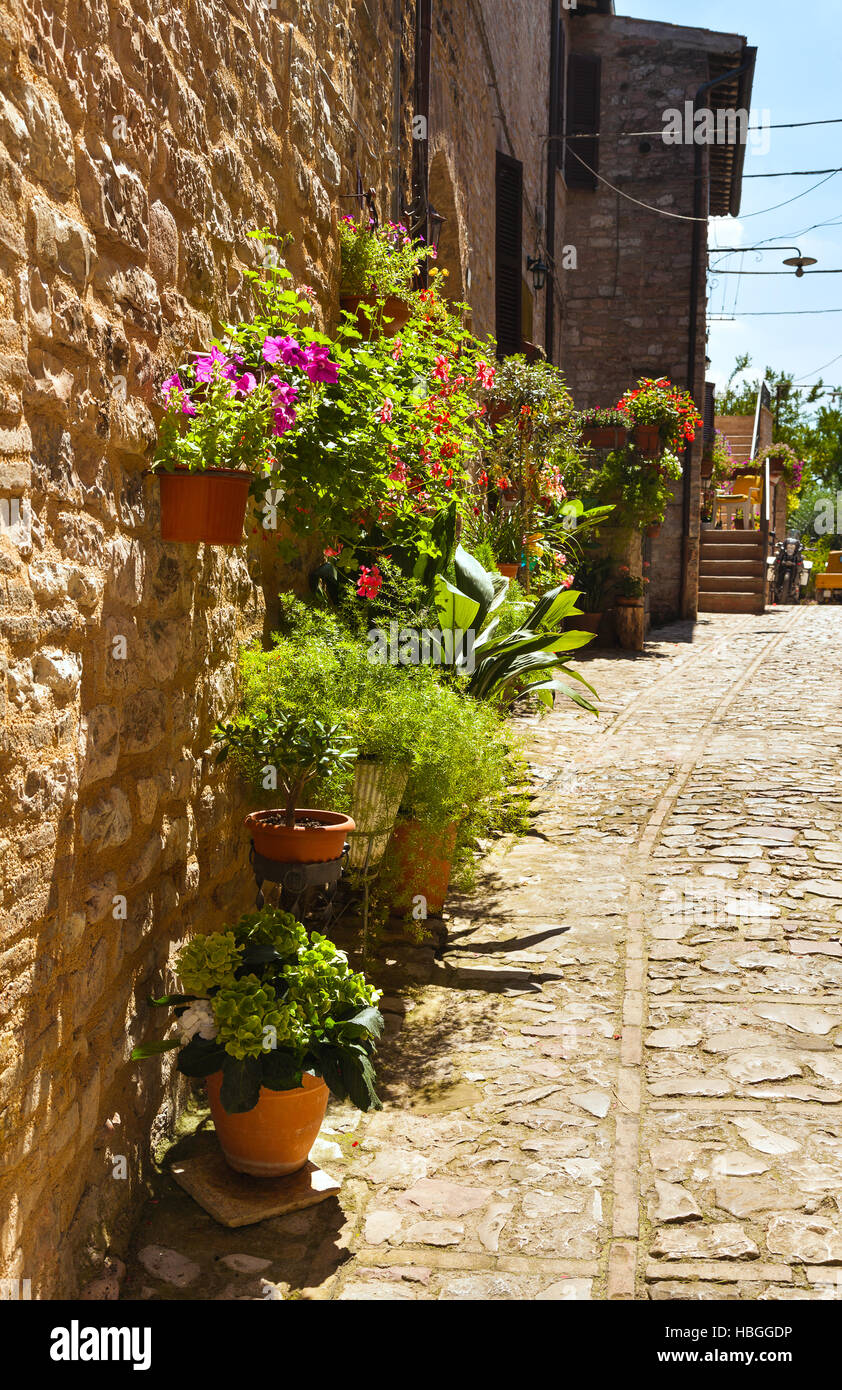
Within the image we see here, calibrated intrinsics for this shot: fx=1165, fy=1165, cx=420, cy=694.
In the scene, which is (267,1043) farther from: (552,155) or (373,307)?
(552,155)

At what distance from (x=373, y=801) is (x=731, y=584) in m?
14.2

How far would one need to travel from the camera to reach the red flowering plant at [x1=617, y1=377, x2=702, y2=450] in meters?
12.6

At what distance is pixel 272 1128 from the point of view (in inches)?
110

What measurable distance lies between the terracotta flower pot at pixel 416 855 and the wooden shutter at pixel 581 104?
1410 centimetres

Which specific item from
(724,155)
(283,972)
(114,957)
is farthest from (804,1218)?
(724,155)

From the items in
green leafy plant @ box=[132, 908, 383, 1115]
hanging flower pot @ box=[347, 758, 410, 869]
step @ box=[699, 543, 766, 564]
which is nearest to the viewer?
green leafy plant @ box=[132, 908, 383, 1115]

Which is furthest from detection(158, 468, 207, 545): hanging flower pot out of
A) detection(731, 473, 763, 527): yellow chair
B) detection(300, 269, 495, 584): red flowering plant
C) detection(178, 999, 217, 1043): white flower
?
detection(731, 473, 763, 527): yellow chair

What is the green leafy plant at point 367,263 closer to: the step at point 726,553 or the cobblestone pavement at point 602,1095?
the cobblestone pavement at point 602,1095

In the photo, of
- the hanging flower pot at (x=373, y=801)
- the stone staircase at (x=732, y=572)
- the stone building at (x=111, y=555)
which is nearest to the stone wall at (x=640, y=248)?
the stone staircase at (x=732, y=572)

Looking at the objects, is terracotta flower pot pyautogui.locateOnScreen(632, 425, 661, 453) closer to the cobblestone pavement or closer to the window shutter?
the window shutter

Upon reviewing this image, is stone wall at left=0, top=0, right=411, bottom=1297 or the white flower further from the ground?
stone wall at left=0, top=0, right=411, bottom=1297

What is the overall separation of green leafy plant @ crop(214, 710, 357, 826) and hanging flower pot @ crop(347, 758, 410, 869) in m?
0.35
